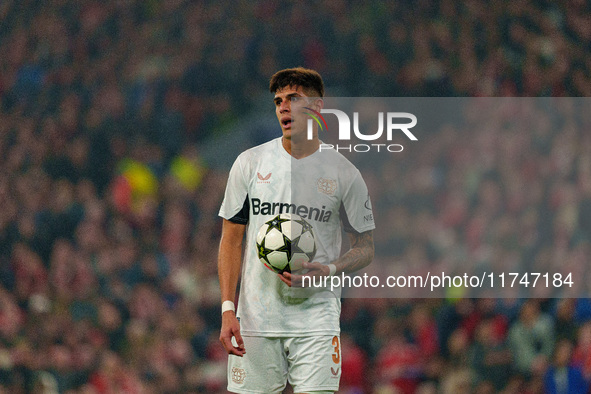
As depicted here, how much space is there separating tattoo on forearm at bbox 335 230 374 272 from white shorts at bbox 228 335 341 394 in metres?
0.30

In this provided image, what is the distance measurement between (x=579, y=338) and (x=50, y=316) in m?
4.36

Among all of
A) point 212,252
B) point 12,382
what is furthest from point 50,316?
point 212,252

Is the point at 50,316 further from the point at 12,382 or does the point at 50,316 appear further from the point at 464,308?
the point at 464,308

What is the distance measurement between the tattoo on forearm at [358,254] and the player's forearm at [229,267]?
451mm

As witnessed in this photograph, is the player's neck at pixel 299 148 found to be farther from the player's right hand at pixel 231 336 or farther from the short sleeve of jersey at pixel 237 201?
the player's right hand at pixel 231 336

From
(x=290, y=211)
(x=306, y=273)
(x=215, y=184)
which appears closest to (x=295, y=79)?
(x=290, y=211)

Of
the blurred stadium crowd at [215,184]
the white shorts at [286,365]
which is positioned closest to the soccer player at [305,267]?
the white shorts at [286,365]

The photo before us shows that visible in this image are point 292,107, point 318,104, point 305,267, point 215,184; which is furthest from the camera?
point 215,184

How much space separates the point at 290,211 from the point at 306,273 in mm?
314

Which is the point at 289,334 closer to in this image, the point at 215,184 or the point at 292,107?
the point at 292,107

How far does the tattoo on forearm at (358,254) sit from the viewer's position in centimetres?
318

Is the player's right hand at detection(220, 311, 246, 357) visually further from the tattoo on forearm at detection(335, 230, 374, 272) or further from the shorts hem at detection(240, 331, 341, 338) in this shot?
the tattoo on forearm at detection(335, 230, 374, 272)

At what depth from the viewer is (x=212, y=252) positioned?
718 cm

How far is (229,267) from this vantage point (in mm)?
3291
